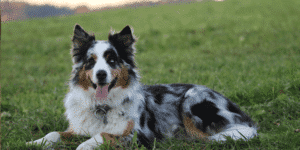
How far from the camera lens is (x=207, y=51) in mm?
11328

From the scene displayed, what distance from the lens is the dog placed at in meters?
3.35

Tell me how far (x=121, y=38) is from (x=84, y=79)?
0.79m

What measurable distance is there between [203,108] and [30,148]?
2609 millimetres

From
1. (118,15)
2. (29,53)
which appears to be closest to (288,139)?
(29,53)

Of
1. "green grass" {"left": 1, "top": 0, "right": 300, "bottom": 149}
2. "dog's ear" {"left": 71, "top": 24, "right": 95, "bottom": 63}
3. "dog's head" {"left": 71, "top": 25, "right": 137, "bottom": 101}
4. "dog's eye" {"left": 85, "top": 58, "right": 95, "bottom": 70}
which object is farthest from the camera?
"green grass" {"left": 1, "top": 0, "right": 300, "bottom": 149}

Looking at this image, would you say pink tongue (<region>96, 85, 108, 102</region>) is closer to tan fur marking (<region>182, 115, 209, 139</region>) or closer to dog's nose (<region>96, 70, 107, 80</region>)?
dog's nose (<region>96, 70, 107, 80</region>)

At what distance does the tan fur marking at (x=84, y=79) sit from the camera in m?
3.33

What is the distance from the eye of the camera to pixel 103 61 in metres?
3.30

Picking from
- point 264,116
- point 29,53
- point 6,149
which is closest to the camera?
point 6,149

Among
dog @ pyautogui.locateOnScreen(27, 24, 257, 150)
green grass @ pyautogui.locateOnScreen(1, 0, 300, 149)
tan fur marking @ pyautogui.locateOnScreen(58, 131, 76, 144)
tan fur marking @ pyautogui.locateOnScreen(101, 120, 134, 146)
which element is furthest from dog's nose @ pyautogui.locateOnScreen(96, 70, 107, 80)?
green grass @ pyautogui.locateOnScreen(1, 0, 300, 149)

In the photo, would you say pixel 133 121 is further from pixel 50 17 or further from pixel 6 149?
pixel 50 17

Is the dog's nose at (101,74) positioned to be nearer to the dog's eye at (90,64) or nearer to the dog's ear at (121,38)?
the dog's eye at (90,64)

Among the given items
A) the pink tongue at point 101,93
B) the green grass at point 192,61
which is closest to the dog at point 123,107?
the pink tongue at point 101,93

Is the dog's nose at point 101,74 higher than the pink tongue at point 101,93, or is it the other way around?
the dog's nose at point 101,74
